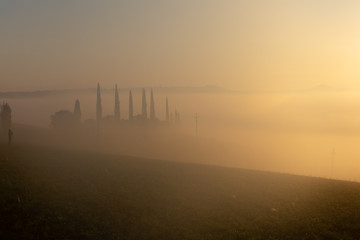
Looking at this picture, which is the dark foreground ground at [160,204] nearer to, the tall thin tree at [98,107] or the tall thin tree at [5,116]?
the tall thin tree at [98,107]

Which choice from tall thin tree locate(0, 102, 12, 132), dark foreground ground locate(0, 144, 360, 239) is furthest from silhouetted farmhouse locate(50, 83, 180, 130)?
dark foreground ground locate(0, 144, 360, 239)

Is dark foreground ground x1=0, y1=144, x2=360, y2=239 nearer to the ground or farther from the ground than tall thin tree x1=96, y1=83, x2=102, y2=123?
nearer to the ground

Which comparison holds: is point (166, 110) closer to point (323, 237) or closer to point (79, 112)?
point (79, 112)

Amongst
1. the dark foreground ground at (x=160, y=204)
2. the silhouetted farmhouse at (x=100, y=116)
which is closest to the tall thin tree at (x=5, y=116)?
the silhouetted farmhouse at (x=100, y=116)

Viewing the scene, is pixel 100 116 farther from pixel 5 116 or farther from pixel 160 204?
pixel 160 204

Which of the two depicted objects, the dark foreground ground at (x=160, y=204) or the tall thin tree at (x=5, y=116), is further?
the tall thin tree at (x=5, y=116)

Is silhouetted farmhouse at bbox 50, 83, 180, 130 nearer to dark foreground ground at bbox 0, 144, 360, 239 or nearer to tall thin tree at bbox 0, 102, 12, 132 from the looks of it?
tall thin tree at bbox 0, 102, 12, 132

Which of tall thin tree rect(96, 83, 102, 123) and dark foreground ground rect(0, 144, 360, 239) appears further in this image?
tall thin tree rect(96, 83, 102, 123)

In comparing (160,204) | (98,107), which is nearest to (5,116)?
(98,107)
